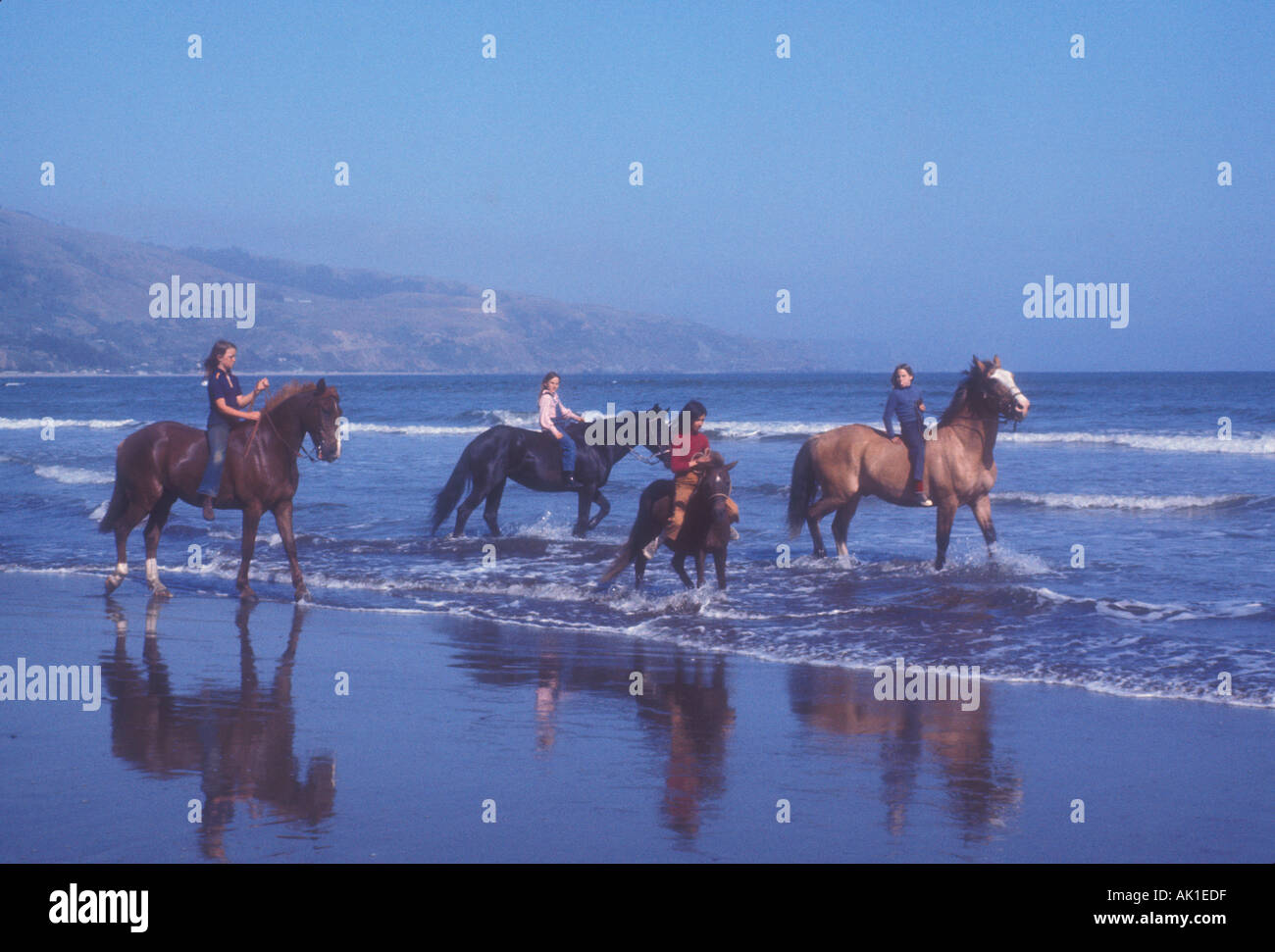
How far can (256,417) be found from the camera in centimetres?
1128

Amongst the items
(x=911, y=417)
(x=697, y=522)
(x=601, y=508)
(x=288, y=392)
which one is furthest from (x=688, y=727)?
(x=601, y=508)

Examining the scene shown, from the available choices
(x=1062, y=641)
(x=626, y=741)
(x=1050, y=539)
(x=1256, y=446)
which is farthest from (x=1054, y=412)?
(x=626, y=741)

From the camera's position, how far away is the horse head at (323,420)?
439 inches

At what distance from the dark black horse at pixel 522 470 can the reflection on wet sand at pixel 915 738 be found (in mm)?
7354

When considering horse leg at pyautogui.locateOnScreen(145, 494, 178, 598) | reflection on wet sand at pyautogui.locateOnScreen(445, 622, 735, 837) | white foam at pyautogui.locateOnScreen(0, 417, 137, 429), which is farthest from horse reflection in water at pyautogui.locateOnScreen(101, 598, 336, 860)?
white foam at pyautogui.locateOnScreen(0, 417, 137, 429)

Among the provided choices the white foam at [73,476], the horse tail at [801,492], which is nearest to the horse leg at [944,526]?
the horse tail at [801,492]

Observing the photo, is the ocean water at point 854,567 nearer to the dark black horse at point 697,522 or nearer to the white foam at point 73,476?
the white foam at point 73,476

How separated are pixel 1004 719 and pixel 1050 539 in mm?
8926

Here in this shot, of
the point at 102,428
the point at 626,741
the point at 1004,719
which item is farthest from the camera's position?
the point at 102,428

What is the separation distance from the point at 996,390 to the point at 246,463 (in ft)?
24.8

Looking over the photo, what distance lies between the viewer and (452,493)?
1603cm

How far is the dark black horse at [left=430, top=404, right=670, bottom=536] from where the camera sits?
1584 cm

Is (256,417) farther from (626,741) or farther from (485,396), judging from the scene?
(485,396)

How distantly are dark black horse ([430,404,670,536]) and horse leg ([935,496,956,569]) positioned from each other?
4.43 m
